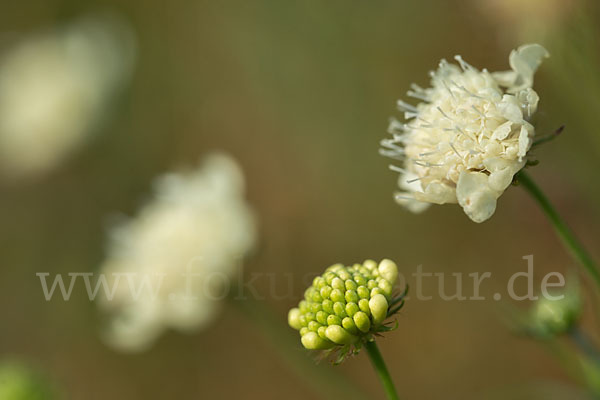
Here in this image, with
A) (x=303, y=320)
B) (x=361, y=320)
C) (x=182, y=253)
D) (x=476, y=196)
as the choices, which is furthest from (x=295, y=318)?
(x=182, y=253)

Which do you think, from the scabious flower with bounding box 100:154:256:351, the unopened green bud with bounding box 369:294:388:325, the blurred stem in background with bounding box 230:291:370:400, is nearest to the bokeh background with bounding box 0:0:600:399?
the blurred stem in background with bounding box 230:291:370:400

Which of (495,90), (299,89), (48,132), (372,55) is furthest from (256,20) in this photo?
(495,90)

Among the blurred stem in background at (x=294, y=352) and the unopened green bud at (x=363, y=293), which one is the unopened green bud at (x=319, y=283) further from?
the blurred stem in background at (x=294, y=352)

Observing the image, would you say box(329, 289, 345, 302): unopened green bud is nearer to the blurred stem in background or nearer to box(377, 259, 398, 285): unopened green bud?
box(377, 259, 398, 285): unopened green bud

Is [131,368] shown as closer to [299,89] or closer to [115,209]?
[115,209]

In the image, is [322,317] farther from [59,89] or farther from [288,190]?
[59,89]

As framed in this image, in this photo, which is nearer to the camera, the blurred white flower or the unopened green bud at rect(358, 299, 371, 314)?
the unopened green bud at rect(358, 299, 371, 314)
